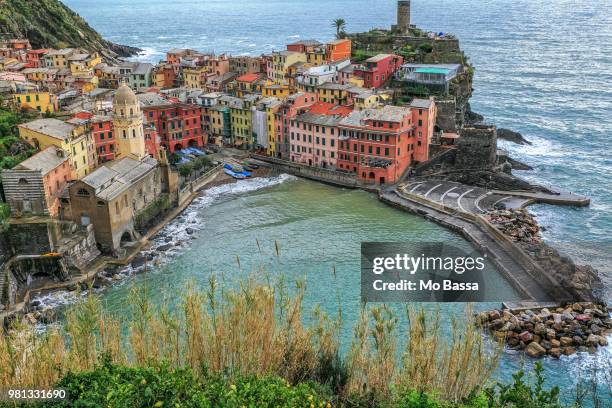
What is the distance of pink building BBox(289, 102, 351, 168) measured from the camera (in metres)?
68.2

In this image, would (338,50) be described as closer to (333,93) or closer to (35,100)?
(333,93)

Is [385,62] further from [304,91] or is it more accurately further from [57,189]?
[57,189]

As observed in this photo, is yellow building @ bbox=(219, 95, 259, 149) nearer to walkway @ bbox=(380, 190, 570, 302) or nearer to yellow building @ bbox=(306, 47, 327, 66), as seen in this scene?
yellow building @ bbox=(306, 47, 327, 66)

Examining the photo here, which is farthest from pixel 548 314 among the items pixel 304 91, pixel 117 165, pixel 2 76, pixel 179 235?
pixel 2 76

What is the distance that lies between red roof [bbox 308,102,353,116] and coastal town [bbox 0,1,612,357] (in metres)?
0.22

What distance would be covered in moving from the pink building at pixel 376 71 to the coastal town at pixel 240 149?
0.20m

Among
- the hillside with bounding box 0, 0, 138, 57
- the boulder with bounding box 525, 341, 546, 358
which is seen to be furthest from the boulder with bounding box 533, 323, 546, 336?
the hillside with bounding box 0, 0, 138, 57

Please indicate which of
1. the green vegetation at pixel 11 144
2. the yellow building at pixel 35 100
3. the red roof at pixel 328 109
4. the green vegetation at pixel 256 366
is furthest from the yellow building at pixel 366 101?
the green vegetation at pixel 256 366

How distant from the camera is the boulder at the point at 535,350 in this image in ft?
123

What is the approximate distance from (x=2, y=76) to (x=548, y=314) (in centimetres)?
6608

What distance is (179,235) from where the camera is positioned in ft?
178

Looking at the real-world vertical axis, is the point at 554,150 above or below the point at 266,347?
below

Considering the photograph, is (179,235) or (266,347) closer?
(266,347)

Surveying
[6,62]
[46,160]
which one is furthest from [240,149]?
[6,62]
